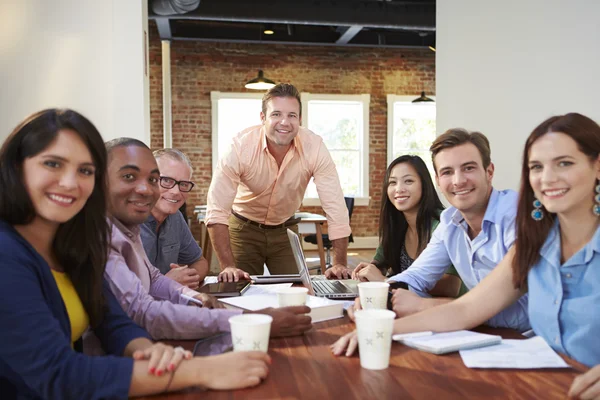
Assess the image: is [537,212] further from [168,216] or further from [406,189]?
[168,216]

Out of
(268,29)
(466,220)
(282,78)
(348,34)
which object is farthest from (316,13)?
(466,220)

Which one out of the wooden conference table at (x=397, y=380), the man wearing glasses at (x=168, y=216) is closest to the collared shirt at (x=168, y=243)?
the man wearing glasses at (x=168, y=216)

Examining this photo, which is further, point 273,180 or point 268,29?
point 268,29

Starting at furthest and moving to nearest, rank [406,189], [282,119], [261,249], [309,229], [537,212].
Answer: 1. [309,229]
2. [261,249]
3. [282,119]
4. [406,189]
5. [537,212]

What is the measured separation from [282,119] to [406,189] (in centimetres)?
86

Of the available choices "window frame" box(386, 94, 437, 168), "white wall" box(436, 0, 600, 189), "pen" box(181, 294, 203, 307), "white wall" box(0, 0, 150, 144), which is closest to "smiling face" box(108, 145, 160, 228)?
"pen" box(181, 294, 203, 307)

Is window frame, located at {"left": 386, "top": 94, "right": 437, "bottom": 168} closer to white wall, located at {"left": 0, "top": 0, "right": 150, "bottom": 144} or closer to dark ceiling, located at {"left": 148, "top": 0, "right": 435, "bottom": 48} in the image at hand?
dark ceiling, located at {"left": 148, "top": 0, "right": 435, "bottom": 48}

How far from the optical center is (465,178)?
6.76 feet

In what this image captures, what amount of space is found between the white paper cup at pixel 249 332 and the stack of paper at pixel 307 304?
0.45 metres

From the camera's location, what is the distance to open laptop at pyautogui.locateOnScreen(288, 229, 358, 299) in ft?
6.13

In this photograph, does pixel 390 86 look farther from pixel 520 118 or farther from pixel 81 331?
pixel 81 331

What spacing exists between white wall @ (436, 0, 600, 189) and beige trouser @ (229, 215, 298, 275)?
1.38 m

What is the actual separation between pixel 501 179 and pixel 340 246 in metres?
1.05

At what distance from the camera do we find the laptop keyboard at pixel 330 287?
2.00 metres
